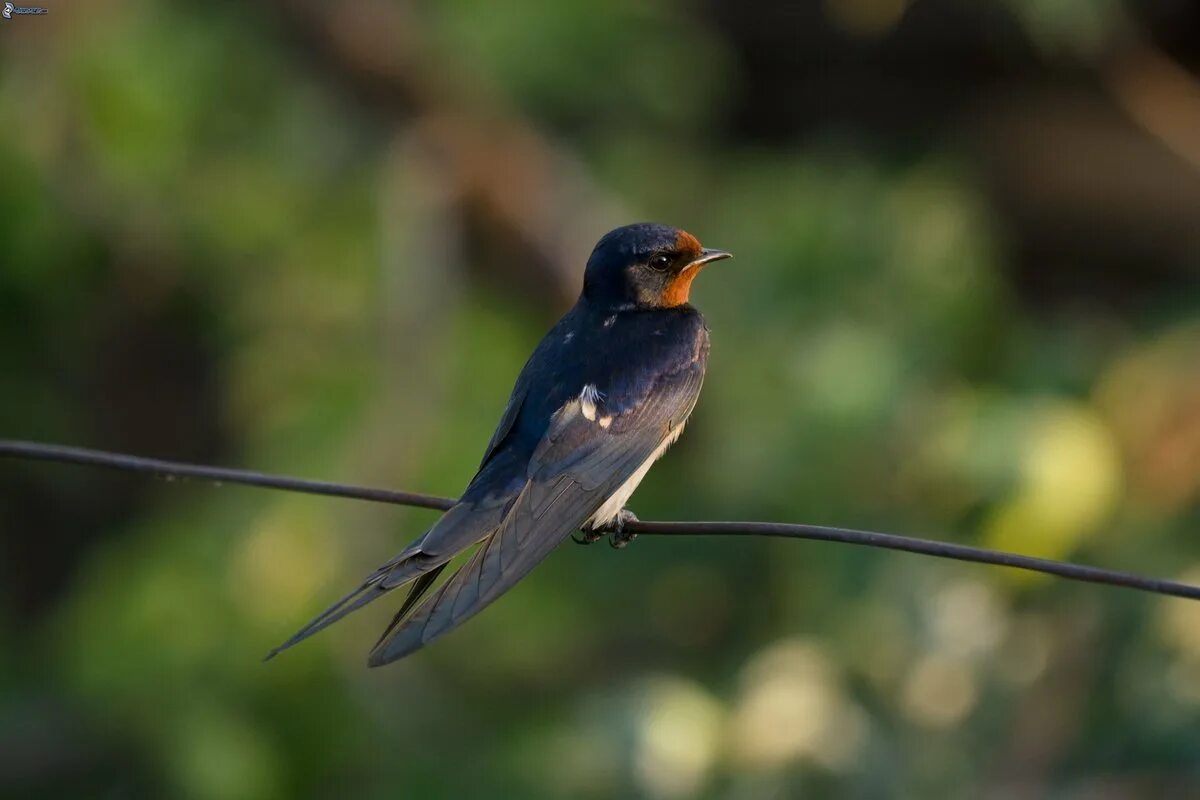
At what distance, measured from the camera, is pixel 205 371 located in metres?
8.14

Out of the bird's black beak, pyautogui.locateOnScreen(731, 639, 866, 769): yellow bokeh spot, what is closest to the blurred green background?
pyautogui.locateOnScreen(731, 639, 866, 769): yellow bokeh spot

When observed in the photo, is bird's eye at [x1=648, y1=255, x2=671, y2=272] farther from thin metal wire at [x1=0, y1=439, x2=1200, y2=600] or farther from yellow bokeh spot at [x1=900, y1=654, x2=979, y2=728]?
yellow bokeh spot at [x1=900, y1=654, x2=979, y2=728]

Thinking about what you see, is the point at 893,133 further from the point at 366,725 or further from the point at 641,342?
the point at 641,342

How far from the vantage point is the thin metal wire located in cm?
207

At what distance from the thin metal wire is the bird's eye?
29.5 inches

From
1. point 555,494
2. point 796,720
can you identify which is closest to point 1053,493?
point 796,720

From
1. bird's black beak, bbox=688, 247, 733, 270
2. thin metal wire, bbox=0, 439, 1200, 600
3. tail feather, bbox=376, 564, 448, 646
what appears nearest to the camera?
thin metal wire, bbox=0, 439, 1200, 600

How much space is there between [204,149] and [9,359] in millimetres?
1699

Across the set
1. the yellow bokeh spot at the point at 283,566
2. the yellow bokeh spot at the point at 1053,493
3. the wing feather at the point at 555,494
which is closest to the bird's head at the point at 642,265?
the wing feather at the point at 555,494

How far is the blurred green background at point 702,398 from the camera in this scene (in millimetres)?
4285

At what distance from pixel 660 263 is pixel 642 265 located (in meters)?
0.04

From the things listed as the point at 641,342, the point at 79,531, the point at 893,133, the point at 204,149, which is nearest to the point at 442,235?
the point at 204,149

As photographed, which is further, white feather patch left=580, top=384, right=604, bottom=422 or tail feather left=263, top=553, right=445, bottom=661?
white feather patch left=580, top=384, right=604, bottom=422

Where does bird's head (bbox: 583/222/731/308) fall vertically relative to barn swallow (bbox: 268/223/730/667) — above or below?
above
